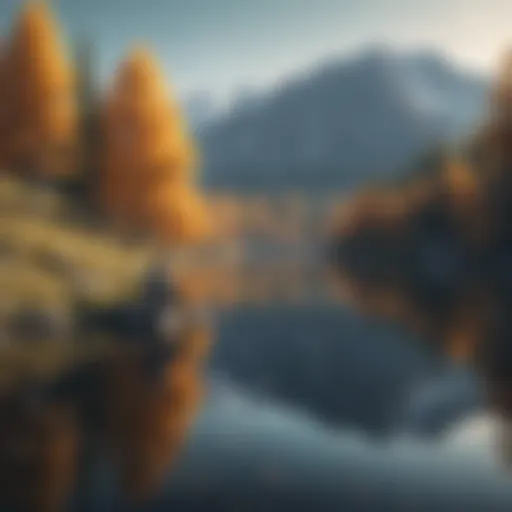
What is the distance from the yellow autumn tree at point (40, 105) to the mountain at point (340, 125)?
2.38ft

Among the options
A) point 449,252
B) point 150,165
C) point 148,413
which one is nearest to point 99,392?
point 148,413

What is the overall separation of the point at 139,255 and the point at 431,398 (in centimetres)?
163

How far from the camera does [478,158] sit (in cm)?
458

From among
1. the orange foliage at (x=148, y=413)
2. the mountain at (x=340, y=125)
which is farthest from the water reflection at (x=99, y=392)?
the mountain at (x=340, y=125)

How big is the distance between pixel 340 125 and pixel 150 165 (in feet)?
3.27

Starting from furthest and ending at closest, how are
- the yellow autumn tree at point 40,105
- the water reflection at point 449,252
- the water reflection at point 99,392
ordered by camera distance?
the water reflection at point 449,252 → the yellow autumn tree at point 40,105 → the water reflection at point 99,392

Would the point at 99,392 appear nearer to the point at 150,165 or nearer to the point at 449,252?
the point at 150,165

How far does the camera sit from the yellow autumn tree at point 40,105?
430 centimetres

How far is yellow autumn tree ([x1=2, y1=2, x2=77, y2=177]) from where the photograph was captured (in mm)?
4301

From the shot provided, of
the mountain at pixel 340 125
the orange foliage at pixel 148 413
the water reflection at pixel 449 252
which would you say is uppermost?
the mountain at pixel 340 125

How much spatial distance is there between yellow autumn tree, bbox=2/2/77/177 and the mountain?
0.72 meters

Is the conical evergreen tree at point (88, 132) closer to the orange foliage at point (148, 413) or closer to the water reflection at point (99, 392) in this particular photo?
the water reflection at point (99, 392)

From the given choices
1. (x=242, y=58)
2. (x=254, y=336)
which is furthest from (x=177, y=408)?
(x=242, y=58)

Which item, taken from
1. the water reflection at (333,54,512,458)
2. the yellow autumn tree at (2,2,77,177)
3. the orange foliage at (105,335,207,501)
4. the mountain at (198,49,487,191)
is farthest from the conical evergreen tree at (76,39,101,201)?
the water reflection at (333,54,512,458)
